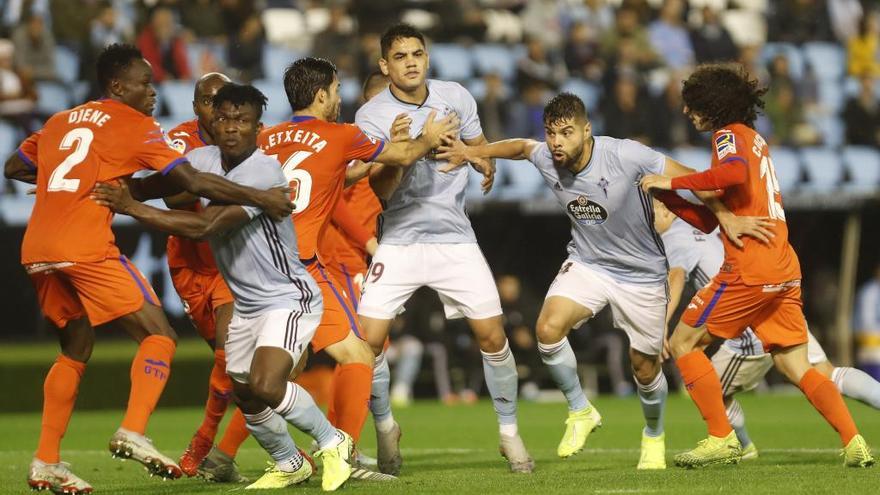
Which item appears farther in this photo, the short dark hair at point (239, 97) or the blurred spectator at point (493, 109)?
the blurred spectator at point (493, 109)

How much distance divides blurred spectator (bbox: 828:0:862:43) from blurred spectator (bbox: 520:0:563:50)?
4825 mm

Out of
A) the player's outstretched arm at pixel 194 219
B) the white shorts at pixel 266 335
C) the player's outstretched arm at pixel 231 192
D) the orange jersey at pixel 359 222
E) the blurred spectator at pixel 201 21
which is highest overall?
the blurred spectator at pixel 201 21

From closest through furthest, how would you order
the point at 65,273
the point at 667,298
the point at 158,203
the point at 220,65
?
the point at 65,273 < the point at 667,298 < the point at 158,203 < the point at 220,65

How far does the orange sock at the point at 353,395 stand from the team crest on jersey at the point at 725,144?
7.93 ft

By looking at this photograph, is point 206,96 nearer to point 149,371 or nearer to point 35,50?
point 149,371

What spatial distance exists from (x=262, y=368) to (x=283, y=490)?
81 centimetres

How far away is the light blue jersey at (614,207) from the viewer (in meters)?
8.75

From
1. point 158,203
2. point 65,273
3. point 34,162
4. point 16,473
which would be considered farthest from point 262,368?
point 158,203

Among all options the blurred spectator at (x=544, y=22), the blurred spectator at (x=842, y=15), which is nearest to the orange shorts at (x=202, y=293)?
the blurred spectator at (x=544, y=22)

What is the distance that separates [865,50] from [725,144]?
14.9 meters

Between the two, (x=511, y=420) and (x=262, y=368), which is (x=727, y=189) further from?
(x=262, y=368)

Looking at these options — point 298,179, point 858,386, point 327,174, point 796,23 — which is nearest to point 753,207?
point 858,386

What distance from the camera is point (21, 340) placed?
17.1m

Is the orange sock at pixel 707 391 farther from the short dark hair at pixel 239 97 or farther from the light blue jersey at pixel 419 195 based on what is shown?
the short dark hair at pixel 239 97
